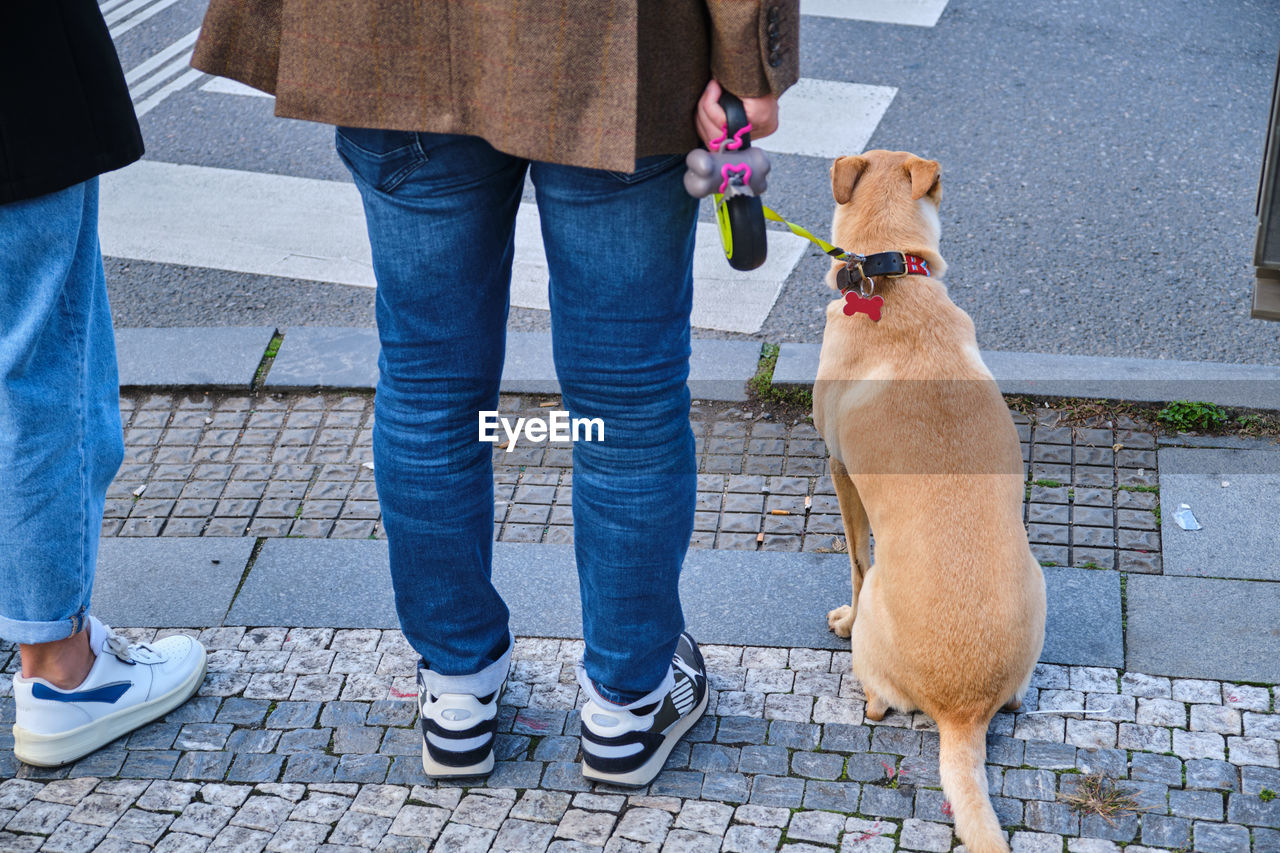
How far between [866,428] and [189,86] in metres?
4.92

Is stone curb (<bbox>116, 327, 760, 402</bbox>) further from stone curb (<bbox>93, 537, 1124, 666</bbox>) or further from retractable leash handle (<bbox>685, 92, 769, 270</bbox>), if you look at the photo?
retractable leash handle (<bbox>685, 92, 769, 270</bbox>)

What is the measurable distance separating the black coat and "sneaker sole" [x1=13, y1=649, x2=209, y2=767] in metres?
1.13

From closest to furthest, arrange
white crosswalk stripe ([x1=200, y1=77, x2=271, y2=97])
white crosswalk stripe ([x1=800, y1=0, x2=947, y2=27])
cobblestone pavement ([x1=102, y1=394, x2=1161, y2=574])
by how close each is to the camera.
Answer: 1. cobblestone pavement ([x1=102, y1=394, x2=1161, y2=574])
2. white crosswalk stripe ([x1=200, y1=77, x2=271, y2=97])
3. white crosswalk stripe ([x1=800, y1=0, x2=947, y2=27])

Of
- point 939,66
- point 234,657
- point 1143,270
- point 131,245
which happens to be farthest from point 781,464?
point 939,66

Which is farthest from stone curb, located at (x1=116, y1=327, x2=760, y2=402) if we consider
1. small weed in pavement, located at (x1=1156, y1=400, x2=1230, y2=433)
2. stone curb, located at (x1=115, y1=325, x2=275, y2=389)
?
small weed in pavement, located at (x1=1156, y1=400, x2=1230, y2=433)

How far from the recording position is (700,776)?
260cm

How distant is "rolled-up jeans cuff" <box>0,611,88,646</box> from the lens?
252 centimetres

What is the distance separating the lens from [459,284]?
2.15 metres

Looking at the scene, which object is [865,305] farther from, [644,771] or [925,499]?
[644,771]

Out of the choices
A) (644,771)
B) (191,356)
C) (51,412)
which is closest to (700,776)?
(644,771)

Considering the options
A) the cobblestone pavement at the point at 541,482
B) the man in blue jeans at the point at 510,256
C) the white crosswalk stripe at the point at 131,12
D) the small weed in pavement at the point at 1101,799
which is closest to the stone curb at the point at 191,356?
the cobblestone pavement at the point at 541,482

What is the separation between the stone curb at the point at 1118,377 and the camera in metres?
3.67

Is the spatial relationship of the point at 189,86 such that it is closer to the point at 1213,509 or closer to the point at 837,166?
the point at 837,166

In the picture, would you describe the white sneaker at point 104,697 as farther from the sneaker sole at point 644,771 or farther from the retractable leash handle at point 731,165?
the retractable leash handle at point 731,165
